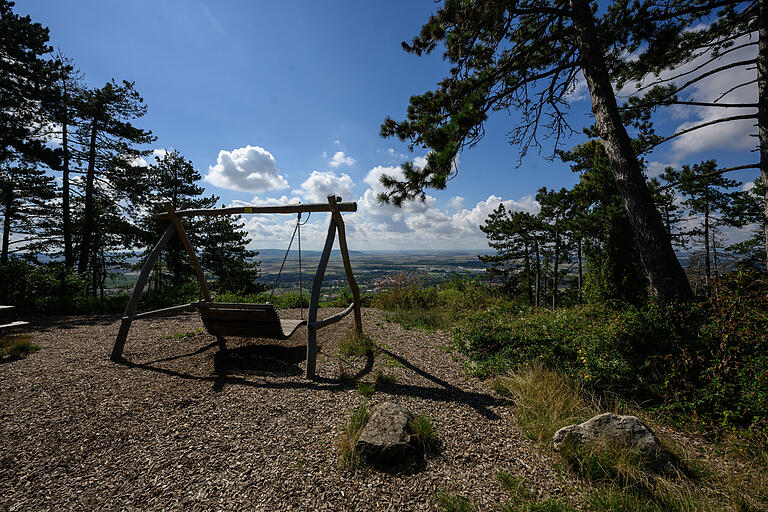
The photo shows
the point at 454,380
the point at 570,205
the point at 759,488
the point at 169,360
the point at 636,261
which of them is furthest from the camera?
the point at 570,205

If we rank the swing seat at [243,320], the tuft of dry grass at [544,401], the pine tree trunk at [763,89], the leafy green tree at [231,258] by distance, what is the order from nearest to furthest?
the tuft of dry grass at [544,401], the swing seat at [243,320], the pine tree trunk at [763,89], the leafy green tree at [231,258]

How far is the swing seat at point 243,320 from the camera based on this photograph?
397 cm

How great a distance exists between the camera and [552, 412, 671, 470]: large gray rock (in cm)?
207

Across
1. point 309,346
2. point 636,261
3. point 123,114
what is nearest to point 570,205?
point 636,261

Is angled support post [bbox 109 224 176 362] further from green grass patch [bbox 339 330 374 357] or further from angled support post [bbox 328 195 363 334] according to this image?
green grass patch [bbox 339 330 374 357]

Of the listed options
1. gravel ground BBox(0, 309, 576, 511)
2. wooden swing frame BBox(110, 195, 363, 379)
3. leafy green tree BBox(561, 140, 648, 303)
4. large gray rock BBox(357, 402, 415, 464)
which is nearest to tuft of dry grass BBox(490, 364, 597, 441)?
gravel ground BBox(0, 309, 576, 511)

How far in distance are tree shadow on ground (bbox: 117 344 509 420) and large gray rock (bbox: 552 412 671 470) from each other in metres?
0.72

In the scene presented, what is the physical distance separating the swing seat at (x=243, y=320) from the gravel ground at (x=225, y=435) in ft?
1.54

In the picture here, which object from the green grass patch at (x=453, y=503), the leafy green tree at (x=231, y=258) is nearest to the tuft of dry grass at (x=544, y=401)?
the green grass patch at (x=453, y=503)

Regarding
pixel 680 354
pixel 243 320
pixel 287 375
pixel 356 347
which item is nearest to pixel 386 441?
pixel 287 375

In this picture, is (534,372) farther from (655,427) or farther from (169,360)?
(169,360)

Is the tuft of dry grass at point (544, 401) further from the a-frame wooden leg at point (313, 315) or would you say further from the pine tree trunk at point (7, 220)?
the pine tree trunk at point (7, 220)

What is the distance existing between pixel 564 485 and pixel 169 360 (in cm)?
524

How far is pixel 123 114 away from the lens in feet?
41.7
